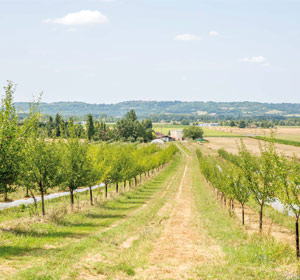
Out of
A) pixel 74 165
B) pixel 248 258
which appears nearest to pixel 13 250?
pixel 248 258

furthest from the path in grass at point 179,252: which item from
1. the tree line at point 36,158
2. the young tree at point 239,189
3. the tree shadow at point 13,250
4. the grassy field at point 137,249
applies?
the tree line at point 36,158

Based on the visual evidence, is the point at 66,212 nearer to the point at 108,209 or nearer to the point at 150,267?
the point at 108,209

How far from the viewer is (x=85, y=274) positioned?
51.6 feet

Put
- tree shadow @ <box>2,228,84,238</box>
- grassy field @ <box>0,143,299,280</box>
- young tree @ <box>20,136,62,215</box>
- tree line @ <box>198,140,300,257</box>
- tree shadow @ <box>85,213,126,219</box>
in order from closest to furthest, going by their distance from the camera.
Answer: grassy field @ <box>0,143,299,280</box> < tree line @ <box>198,140,300,257</box> < tree shadow @ <box>2,228,84,238</box> < young tree @ <box>20,136,62,215</box> < tree shadow @ <box>85,213,126,219</box>

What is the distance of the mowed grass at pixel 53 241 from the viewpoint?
1552cm

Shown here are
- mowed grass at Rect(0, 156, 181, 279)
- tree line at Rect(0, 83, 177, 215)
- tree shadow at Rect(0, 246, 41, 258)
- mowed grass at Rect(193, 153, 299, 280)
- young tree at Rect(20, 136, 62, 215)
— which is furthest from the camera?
young tree at Rect(20, 136, 62, 215)

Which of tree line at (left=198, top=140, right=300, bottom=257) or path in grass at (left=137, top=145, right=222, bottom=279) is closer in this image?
path in grass at (left=137, top=145, right=222, bottom=279)

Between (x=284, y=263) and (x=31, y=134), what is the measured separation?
22321 millimetres

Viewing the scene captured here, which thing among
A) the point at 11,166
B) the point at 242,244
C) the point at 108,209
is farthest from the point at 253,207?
the point at 11,166

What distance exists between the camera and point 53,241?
2150 cm

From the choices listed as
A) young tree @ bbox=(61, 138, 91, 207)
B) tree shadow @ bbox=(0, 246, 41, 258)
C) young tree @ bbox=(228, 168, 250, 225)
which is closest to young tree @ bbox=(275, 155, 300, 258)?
young tree @ bbox=(228, 168, 250, 225)

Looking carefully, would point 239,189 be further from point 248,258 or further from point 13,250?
point 13,250

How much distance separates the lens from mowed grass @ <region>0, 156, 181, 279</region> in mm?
15516

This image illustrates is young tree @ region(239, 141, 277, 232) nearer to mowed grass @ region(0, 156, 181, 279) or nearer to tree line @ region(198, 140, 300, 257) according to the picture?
tree line @ region(198, 140, 300, 257)
